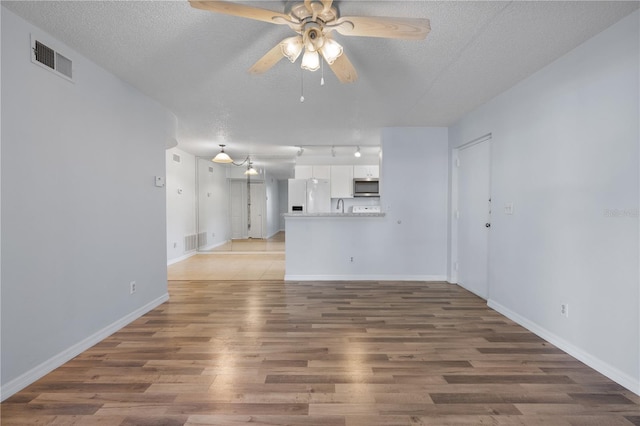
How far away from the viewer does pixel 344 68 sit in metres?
2.11

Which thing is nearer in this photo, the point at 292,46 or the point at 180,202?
the point at 292,46

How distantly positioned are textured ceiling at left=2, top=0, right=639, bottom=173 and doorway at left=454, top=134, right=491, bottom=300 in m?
0.61

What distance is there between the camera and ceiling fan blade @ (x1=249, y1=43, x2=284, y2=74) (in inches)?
76.1

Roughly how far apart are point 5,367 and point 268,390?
1.63m

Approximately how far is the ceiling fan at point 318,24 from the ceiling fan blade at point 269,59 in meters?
0.02

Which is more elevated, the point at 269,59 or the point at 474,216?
the point at 269,59

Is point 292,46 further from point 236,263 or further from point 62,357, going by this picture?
point 236,263

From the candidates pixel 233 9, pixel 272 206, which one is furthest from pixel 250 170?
pixel 233 9

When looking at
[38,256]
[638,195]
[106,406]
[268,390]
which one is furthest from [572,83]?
[38,256]

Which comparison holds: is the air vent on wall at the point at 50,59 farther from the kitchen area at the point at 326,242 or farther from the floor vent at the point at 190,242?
the floor vent at the point at 190,242

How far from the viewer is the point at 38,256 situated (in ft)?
6.75

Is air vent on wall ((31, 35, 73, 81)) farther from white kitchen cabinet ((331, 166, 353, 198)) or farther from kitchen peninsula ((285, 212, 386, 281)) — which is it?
white kitchen cabinet ((331, 166, 353, 198))

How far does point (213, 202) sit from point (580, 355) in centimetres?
696

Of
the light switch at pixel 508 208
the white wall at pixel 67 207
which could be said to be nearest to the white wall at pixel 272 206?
the white wall at pixel 67 207
